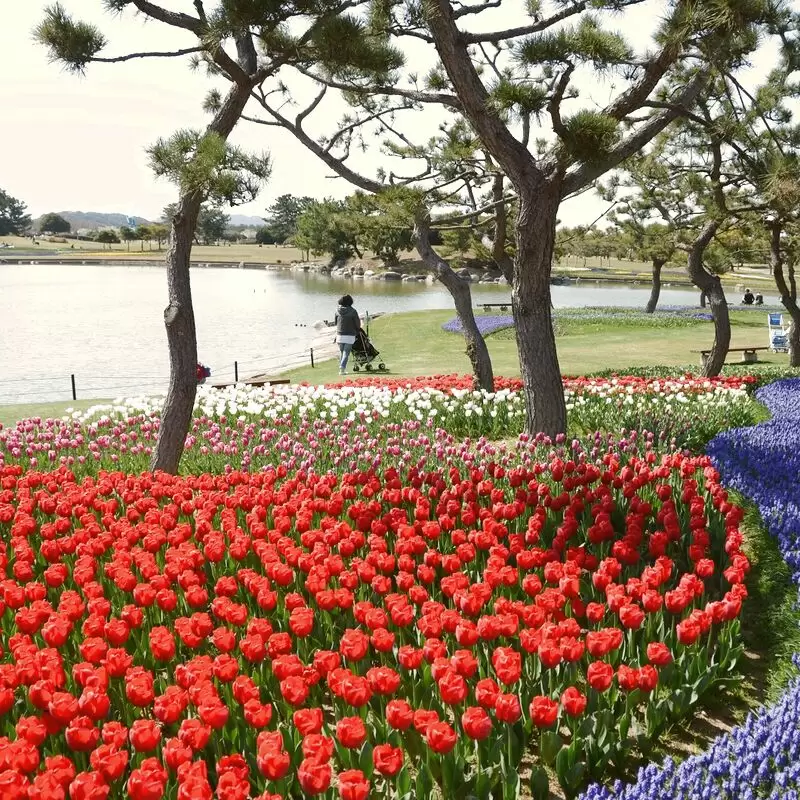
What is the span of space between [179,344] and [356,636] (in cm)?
550

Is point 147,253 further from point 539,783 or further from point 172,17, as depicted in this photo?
point 539,783

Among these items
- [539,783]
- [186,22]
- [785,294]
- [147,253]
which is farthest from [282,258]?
[539,783]

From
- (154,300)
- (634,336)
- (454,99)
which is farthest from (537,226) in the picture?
(154,300)

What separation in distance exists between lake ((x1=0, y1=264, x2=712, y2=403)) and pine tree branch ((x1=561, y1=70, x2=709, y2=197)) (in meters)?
14.1

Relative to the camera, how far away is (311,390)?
1270 centimetres

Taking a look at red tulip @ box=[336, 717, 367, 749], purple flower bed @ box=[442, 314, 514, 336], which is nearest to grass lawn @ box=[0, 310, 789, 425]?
purple flower bed @ box=[442, 314, 514, 336]

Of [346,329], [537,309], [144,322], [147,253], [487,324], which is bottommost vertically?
[487,324]

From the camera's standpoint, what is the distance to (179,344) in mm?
8766

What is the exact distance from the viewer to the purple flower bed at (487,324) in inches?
1242

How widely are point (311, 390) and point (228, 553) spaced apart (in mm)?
7067

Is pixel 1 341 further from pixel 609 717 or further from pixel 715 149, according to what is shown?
pixel 609 717

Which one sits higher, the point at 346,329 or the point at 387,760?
the point at 346,329

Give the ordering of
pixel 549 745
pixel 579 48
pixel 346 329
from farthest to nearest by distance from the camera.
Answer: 1. pixel 346 329
2. pixel 579 48
3. pixel 549 745

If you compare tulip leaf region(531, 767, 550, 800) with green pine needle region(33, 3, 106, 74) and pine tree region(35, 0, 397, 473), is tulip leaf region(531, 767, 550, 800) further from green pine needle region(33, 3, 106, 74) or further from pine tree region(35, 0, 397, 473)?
green pine needle region(33, 3, 106, 74)
